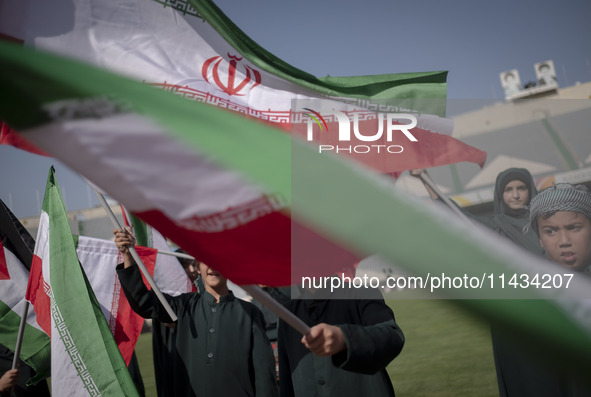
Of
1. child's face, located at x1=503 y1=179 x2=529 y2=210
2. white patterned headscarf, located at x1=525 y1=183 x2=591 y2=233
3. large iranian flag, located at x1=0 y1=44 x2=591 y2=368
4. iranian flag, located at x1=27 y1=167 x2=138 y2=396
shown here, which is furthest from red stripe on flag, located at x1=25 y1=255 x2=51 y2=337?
white patterned headscarf, located at x1=525 y1=183 x2=591 y2=233

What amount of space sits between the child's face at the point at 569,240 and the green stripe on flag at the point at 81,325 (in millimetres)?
2428

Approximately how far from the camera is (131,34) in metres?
3.30

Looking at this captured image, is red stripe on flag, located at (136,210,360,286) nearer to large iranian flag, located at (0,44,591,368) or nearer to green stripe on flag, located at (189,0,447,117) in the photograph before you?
large iranian flag, located at (0,44,591,368)

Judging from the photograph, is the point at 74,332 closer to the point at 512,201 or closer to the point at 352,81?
the point at 352,81

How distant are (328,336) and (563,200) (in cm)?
136

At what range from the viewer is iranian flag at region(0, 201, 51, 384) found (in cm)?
453

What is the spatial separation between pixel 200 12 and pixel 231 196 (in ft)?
7.60

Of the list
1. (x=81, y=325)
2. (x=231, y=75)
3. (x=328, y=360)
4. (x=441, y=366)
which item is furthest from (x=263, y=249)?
(x=441, y=366)

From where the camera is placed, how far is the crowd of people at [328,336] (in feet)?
7.41

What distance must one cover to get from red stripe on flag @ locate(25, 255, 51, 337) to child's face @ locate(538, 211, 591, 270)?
3.26m

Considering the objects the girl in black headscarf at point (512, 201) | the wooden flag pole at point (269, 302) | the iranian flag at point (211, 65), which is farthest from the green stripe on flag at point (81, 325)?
the girl in black headscarf at point (512, 201)

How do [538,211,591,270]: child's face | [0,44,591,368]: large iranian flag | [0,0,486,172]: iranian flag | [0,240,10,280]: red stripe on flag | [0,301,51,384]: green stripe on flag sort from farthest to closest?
[0,240,10,280]: red stripe on flag, [0,301,51,384]: green stripe on flag, [0,0,486,172]: iranian flag, [538,211,591,270]: child's face, [0,44,591,368]: large iranian flag

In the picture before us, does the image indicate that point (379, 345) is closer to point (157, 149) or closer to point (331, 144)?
point (157, 149)

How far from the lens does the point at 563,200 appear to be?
2.72 meters
